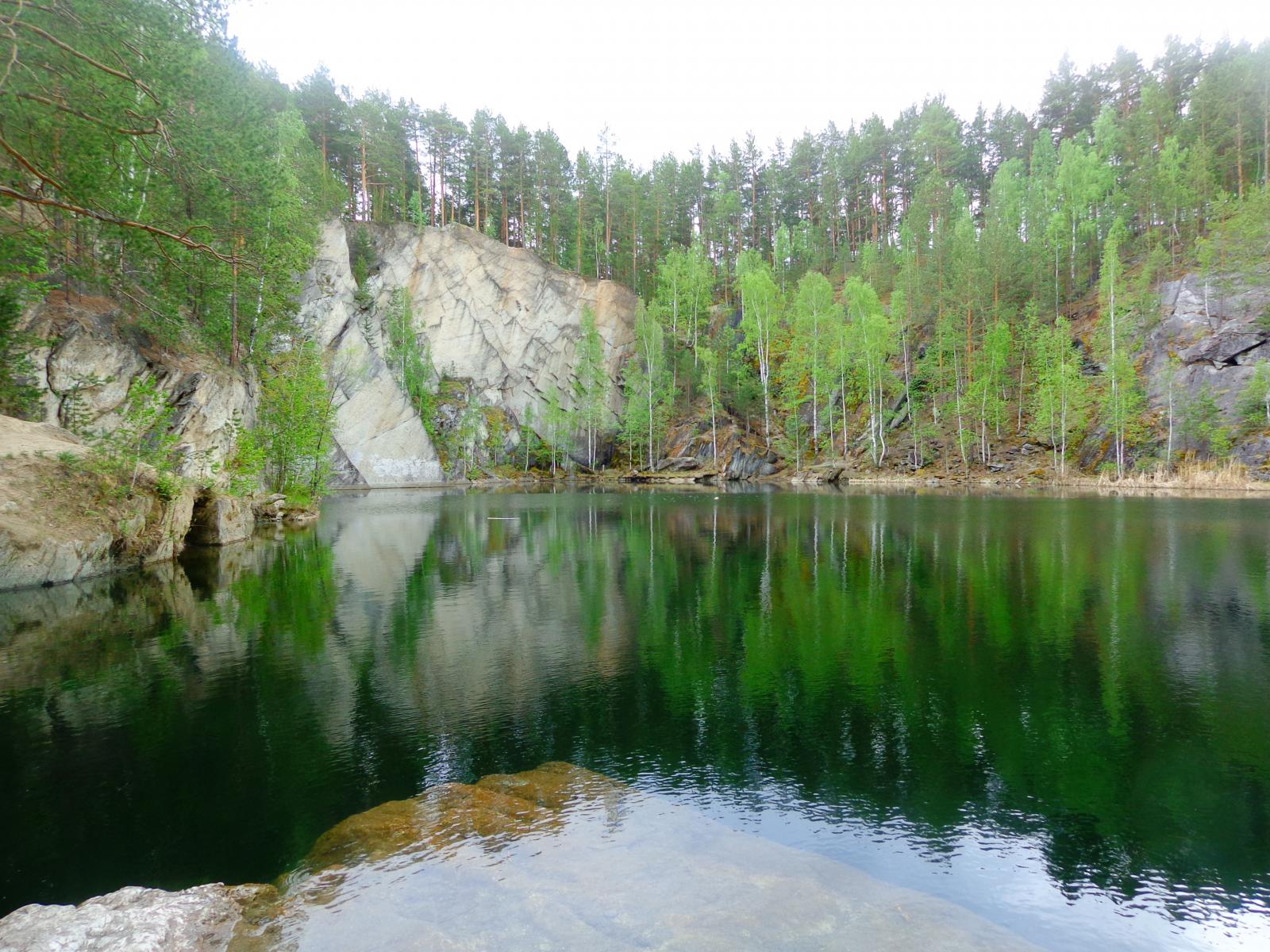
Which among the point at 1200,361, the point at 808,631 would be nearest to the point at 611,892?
the point at 808,631

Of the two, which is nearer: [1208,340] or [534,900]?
[534,900]

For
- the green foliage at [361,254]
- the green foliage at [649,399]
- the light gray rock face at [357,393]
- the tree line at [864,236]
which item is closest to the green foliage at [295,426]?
the tree line at [864,236]

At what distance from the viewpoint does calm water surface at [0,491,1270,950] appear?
6309 mm

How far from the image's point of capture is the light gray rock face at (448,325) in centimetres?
6650

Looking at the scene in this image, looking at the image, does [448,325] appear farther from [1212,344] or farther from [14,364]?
[1212,344]

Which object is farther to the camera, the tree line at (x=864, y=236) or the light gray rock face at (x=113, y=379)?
the tree line at (x=864, y=236)

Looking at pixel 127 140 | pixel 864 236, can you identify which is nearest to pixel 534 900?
pixel 127 140

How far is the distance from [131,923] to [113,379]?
79.5ft

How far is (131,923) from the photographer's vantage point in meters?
4.62

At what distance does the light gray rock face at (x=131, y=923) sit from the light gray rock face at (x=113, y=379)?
22.0 meters

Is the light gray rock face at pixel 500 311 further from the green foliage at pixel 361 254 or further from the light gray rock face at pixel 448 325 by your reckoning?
the green foliage at pixel 361 254

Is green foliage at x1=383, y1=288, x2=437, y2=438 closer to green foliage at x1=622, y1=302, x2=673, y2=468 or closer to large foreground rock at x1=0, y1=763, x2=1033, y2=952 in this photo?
green foliage at x1=622, y1=302, x2=673, y2=468

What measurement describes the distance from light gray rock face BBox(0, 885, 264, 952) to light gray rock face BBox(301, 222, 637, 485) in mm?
64287

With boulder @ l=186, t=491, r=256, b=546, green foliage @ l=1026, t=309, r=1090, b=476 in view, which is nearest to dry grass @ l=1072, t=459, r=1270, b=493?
green foliage @ l=1026, t=309, r=1090, b=476
